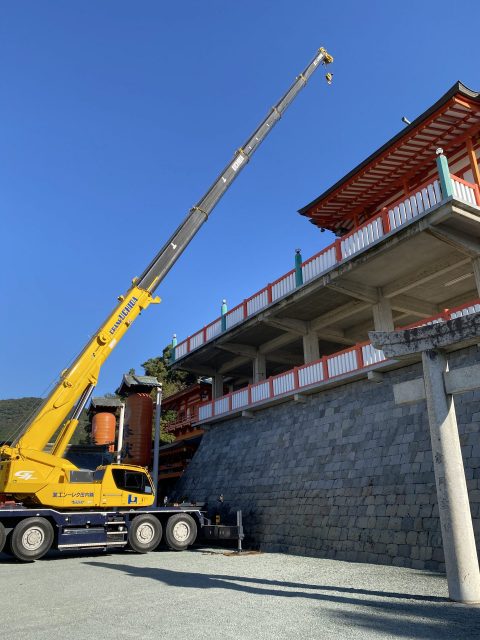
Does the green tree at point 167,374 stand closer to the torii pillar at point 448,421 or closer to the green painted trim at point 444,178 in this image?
the green painted trim at point 444,178

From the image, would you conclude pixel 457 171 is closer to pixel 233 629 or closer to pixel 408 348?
pixel 408 348

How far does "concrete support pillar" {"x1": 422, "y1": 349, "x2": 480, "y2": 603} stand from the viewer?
6.38 m

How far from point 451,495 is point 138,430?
21.6 metres

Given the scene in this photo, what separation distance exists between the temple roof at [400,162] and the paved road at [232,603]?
41.2 ft

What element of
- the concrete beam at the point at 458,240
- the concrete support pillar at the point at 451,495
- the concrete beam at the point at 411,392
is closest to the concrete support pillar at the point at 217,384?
the concrete beam at the point at 458,240

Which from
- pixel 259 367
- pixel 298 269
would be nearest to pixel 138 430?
pixel 259 367

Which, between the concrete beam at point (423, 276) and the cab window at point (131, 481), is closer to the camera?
the concrete beam at point (423, 276)

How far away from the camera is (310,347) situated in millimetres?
18625

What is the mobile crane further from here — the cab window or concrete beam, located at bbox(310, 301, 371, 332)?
concrete beam, located at bbox(310, 301, 371, 332)

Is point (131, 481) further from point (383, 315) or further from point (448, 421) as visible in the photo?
point (448, 421)

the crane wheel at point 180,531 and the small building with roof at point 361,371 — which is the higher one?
the small building with roof at point 361,371

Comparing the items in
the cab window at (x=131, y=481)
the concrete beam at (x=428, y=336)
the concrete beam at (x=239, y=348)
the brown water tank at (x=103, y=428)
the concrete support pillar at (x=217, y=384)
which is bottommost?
the cab window at (x=131, y=481)

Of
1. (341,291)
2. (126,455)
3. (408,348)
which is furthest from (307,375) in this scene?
(126,455)

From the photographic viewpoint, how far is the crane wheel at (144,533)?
1376 cm
